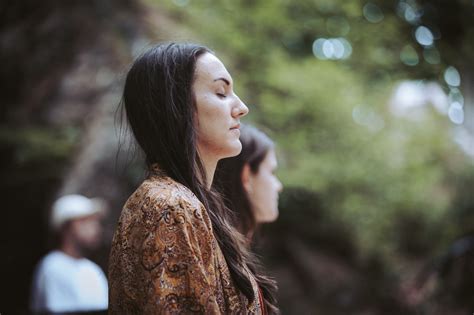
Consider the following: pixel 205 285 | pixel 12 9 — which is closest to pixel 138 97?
pixel 205 285

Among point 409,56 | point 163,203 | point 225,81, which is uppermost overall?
point 409,56

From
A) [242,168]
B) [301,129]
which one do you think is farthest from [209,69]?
[301,129]

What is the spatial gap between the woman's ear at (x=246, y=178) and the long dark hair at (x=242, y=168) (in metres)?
0.01

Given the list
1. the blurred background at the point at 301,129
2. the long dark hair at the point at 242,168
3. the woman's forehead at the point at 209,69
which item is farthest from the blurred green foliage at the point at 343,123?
the woman's forehead at the point at 209,69

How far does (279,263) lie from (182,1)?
3.92 m

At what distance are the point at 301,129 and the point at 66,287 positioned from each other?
4415mm

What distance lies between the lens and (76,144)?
7.13 meters

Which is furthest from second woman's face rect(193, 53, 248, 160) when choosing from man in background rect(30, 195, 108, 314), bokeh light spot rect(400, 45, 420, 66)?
bokeh light spot rect(400, 45, 420, 66)

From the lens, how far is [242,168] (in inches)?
107

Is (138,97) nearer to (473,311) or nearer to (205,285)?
(205,285)

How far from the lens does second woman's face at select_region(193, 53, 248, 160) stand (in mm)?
1648

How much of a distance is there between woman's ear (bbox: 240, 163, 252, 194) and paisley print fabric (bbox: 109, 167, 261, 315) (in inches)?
46.4

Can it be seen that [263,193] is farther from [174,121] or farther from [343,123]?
[343,123]

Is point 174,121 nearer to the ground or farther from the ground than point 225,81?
nearer to the ground
